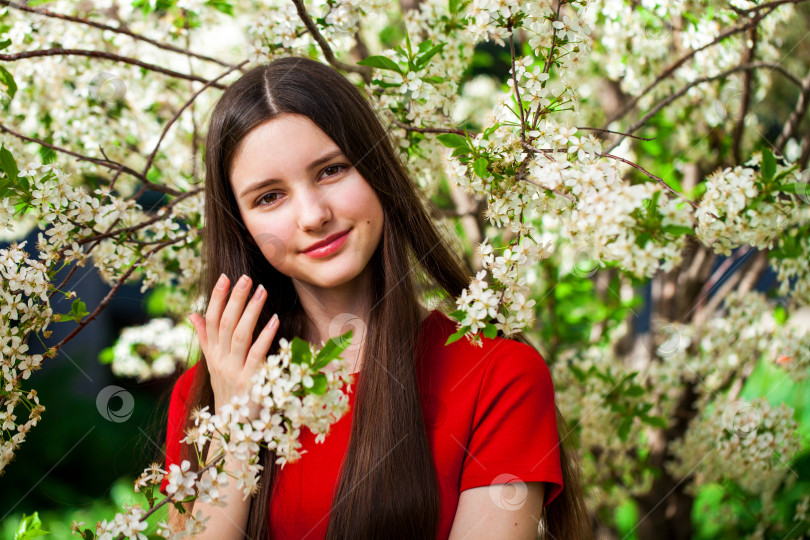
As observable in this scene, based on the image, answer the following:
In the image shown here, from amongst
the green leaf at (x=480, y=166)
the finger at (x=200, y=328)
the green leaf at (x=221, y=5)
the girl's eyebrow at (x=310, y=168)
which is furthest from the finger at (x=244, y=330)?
the green leaf at (x=221, y=5)

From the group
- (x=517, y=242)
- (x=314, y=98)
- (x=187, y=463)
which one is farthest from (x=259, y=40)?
(x=187, y=463)

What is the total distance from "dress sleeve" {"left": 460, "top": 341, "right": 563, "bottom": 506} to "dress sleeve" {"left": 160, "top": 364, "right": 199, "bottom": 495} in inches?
27.0

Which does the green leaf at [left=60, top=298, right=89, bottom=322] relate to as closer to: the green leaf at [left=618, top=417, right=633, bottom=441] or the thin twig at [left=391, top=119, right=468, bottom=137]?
the thin twig at [left=391, top=119, right=468, bottom=137]

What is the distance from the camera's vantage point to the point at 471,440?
148cm

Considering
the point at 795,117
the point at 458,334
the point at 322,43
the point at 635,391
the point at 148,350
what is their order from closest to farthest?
the point at 458,334 → the point at 322,43 → the point at 635,391 → the point at 795,117 → the point at 148,350

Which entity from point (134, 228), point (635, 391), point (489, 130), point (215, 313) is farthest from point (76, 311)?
point (635, 391)

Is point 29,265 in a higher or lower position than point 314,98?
lower

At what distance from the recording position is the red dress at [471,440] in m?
1.42

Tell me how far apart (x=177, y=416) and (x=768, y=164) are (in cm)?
143

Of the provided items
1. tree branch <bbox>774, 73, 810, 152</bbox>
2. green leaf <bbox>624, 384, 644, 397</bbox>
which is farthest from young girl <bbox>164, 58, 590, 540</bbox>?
tree branch <bbox>774, 73, 810, 152</bbox>

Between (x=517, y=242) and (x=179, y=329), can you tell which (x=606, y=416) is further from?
(x=179, y=329)

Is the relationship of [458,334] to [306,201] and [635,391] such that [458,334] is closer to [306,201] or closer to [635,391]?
[306,201]

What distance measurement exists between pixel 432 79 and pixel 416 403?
2.54 ft

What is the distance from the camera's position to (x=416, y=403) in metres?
1.48
